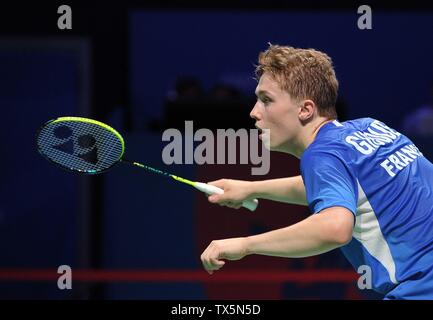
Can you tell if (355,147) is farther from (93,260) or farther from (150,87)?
(150,87)

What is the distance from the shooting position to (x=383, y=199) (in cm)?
327

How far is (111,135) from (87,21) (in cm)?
392

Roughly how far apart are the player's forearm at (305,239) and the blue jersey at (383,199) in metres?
0.13

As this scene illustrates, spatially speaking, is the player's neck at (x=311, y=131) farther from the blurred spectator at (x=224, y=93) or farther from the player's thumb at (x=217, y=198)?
the blurred spectator at (x=224, y=93)

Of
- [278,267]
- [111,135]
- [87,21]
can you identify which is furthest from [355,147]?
[87,21]

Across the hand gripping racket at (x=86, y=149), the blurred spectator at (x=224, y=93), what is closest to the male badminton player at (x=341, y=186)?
the hand gripping racket at (x=86, y=149)

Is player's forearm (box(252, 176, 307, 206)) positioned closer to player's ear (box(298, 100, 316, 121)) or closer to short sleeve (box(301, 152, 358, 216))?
player's ear (box(298, 100, 316, 121))

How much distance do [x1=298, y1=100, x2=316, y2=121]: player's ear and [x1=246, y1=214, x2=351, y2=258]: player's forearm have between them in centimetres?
51

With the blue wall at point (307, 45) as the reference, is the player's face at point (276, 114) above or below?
below

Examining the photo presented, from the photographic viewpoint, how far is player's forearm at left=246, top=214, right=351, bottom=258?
3.00 m

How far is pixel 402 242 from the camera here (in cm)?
327

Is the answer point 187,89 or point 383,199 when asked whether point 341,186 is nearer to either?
point 383,199

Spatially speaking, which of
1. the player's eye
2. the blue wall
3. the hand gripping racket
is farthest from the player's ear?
the blue wall

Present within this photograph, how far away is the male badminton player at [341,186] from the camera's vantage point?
3.08m
